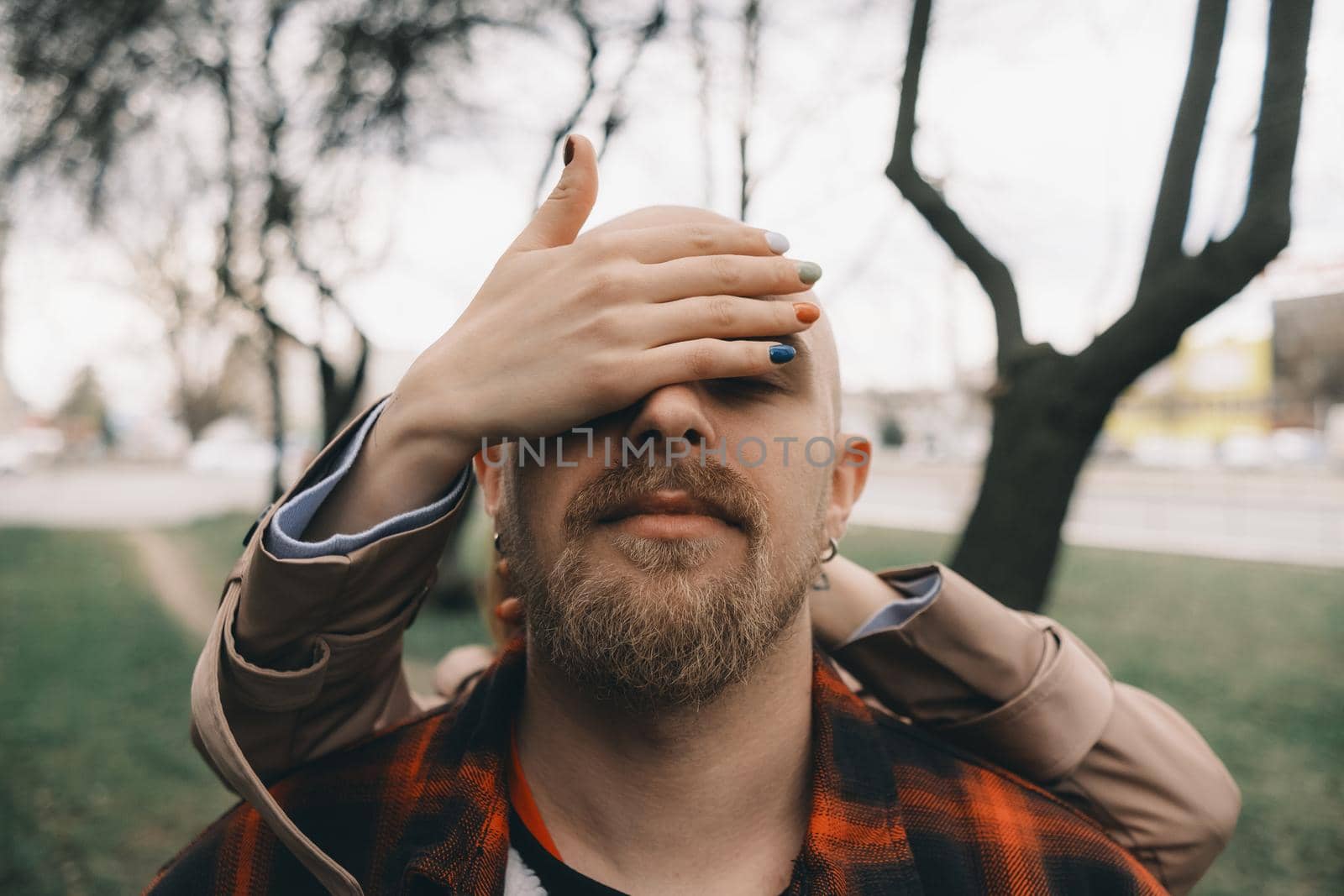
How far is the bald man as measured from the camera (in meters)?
1.37

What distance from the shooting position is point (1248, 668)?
26.9 ft

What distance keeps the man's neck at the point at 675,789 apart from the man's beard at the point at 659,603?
0.28 ft

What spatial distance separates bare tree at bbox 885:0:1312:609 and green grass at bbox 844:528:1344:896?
7.73 feet

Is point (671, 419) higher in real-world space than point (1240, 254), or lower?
lower

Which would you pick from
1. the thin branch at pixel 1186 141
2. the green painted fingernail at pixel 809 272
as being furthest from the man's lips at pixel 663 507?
the thin branch at pixel 1186 141

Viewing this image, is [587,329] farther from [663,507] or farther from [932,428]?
[932,428]

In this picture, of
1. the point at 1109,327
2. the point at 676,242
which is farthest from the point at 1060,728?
the point at 1109,327

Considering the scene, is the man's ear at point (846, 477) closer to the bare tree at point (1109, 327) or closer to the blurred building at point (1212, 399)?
the bare tree at point (1109, 327)

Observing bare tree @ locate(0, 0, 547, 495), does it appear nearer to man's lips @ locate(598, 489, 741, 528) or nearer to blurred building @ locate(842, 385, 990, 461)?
man's lips @ locate(598, 489, 741, 528)

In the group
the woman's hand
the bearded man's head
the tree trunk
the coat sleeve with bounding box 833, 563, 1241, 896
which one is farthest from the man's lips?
the tree trunk

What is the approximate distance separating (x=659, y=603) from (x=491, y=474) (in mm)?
583

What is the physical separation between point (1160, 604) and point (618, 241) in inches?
455

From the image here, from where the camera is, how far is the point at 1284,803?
17.8ft

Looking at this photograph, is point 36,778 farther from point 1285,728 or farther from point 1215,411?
point 1215,411
